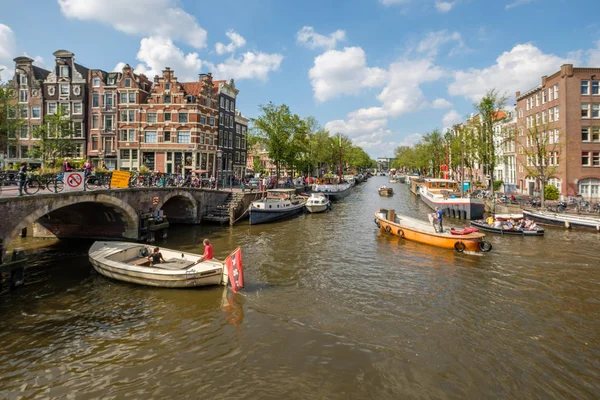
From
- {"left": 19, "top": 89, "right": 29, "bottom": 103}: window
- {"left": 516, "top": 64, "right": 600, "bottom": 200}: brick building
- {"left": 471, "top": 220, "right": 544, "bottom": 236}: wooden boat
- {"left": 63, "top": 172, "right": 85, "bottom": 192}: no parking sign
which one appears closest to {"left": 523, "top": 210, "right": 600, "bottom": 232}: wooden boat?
{"left": 471, "top": 220, "right": 544, "bottom": 236}: wooden boat

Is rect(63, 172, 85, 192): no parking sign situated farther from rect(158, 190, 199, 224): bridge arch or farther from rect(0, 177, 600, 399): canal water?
rect(158, 190, 199, 224): bridge arch

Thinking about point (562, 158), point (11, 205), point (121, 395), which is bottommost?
point (121, 395)

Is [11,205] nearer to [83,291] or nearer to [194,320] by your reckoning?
[83,291]

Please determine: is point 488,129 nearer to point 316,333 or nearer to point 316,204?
point 316,204

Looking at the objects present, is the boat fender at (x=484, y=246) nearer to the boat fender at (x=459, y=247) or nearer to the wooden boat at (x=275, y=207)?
the boat fender at (x=459, y=247)

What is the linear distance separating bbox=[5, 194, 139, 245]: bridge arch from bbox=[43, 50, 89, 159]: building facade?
31.7 m

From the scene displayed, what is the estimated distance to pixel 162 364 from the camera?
30.3 ft

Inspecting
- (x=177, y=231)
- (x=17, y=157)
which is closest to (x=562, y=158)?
(x=177, y=231)

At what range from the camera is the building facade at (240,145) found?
6078 centimetres

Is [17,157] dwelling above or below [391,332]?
above

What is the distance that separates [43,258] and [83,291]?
715 centimetres

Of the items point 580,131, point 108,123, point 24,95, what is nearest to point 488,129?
point 580,131

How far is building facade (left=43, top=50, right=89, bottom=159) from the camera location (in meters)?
48.5

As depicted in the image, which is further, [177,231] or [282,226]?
[282,226]
